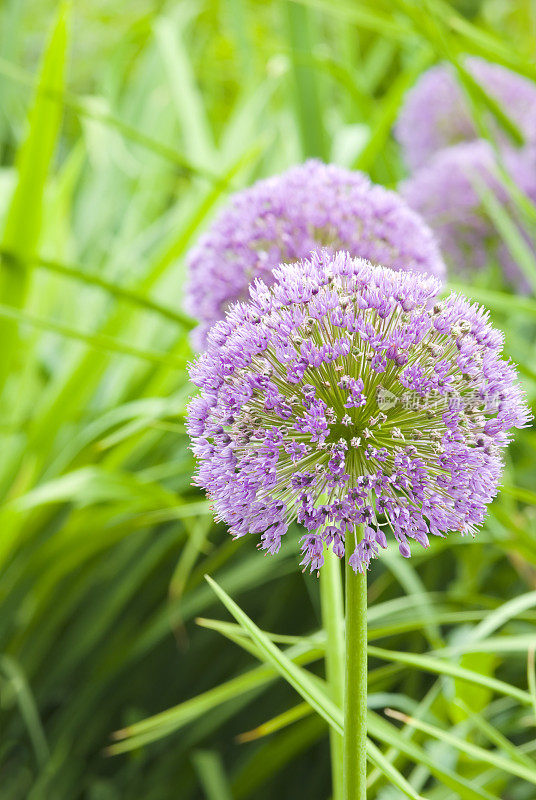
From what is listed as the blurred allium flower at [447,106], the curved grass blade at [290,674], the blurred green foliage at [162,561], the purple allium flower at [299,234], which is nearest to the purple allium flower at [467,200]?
the blurred green foliage at [162,561]

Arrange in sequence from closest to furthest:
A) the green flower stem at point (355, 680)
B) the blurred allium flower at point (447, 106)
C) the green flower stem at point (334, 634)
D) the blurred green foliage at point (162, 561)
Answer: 1. the green flower stem at point (355, 680)
2. the green flower stem at point (334, 634)
3. the blurred green foliage at point (162, 561)
4. the blurred allium flower at point (447, 106)

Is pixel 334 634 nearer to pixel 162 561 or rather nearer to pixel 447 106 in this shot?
pixel 162 561

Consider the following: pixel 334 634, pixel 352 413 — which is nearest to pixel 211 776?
pixel 334 634

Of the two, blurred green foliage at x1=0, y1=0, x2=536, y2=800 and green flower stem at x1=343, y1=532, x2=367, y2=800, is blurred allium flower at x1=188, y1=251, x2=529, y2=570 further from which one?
blurred green foliage at x1=0, y1=0, x2=536, y2=800

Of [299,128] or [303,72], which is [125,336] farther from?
[303,72]

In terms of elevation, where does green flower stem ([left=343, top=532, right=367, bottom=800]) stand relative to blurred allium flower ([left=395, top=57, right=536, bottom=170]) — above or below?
below

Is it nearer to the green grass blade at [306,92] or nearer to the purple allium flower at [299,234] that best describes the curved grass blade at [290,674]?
the purple allium flower at [299,234]

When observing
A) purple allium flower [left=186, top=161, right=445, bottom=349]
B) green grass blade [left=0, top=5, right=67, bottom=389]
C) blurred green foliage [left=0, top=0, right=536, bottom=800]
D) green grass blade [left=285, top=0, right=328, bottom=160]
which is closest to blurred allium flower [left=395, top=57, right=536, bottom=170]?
blurred green foliage [left=0, top=0, right=536, bottom=800]
